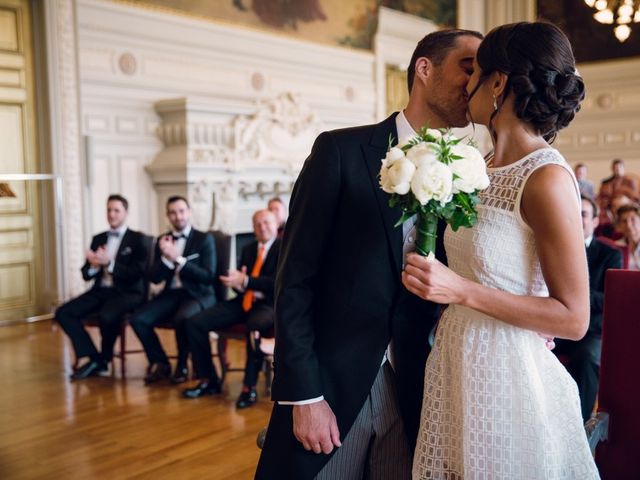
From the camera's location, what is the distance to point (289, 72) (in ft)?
36.7

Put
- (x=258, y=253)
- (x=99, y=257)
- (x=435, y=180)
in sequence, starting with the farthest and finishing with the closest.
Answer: (x=99, y=257), (x=258, y=253), (x=435, y=180)

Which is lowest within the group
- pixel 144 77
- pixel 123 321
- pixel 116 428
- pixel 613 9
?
pixel 116 428

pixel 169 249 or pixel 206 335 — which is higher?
pixel 169 249

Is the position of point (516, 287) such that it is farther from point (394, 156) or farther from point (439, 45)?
point (439, 45)

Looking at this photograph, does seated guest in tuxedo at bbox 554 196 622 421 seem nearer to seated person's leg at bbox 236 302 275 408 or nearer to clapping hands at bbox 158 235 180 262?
seated person's leg at bbox 236 302 275 408

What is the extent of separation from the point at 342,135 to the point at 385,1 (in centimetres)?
1193

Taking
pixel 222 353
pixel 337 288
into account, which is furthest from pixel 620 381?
pixel 222 353

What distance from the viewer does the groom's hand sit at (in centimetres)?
180

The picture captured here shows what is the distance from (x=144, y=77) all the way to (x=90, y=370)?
15.2 feet

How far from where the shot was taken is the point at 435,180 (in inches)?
57.9

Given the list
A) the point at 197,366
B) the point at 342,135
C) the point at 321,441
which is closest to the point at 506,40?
the point at 342,135

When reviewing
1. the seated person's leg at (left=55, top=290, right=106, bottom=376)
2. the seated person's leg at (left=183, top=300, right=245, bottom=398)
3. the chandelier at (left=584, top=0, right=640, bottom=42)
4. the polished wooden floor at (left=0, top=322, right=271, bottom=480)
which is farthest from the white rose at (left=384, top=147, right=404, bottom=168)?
the chandelier at (left=584, top=0, right=640, bottom=42)

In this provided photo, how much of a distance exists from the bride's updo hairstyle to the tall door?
797 cm

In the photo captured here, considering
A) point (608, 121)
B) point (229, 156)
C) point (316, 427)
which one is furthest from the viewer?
point (608, 121)
